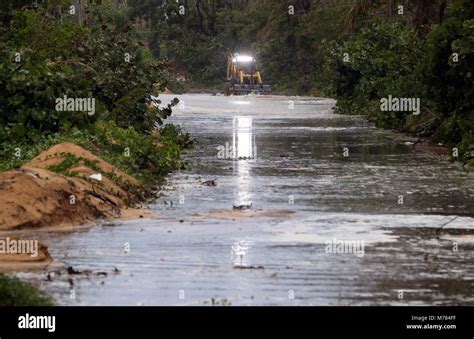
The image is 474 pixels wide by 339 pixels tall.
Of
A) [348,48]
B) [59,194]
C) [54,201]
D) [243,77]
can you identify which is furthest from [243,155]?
[243,77]

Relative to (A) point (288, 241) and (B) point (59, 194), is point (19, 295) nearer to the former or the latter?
(A) point (288, 241)

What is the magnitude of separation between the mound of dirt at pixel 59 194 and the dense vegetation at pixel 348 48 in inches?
374

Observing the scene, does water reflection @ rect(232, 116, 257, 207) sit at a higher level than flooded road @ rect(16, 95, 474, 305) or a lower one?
higher

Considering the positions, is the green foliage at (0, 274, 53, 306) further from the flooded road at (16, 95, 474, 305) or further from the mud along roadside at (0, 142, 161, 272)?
the mud along roadside at (0, 142, 161, 272)

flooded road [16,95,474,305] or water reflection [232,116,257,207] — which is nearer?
flooded road [16,95,474,305]

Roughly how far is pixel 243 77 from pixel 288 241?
6731 centimetres

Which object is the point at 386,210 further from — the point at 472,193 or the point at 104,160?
the point at 104,160

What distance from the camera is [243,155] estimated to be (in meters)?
26.9

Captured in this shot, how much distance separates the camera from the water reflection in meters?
18.8

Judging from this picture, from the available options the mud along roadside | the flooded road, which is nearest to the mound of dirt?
the mud along roadside

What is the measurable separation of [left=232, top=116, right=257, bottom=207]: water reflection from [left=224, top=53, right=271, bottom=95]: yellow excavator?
1417 inches

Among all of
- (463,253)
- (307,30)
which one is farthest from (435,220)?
(307,30)
